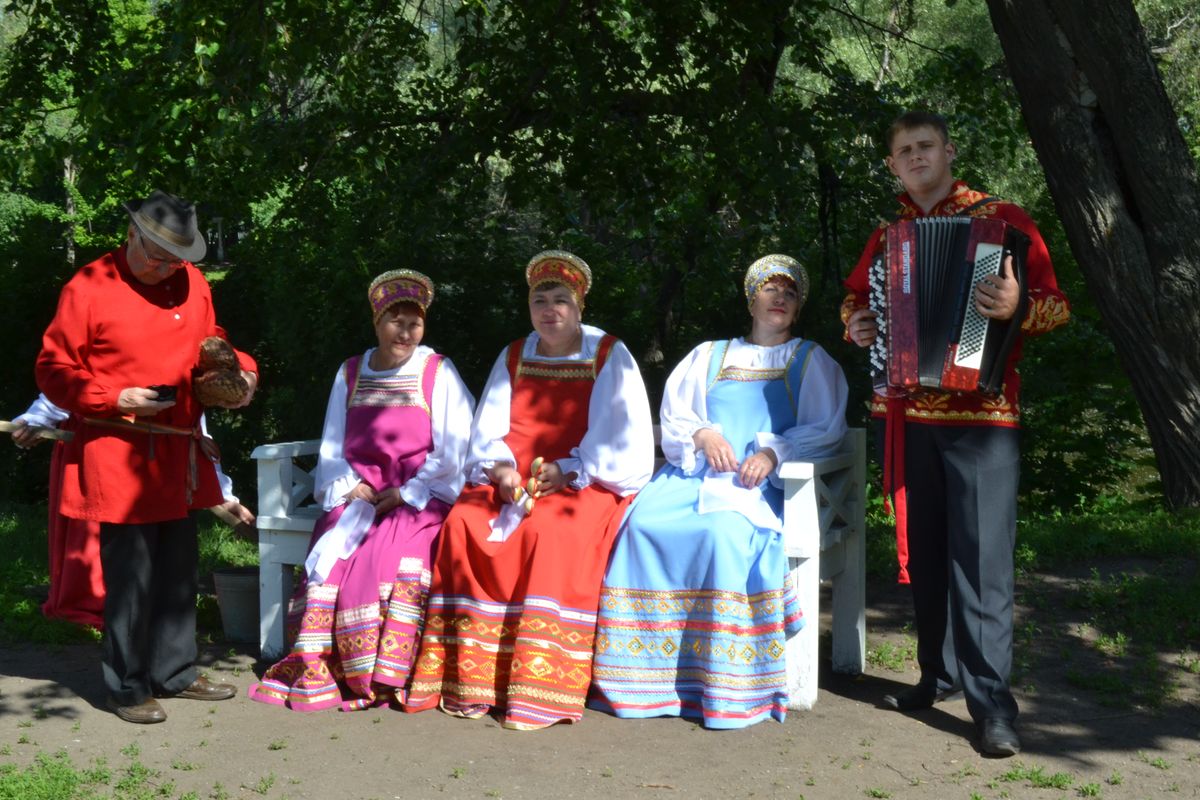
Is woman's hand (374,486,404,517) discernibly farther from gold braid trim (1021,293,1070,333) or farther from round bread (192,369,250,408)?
gold braid trim (1021,293,1070,333)

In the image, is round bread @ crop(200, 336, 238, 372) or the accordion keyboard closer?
the accordion keyboard

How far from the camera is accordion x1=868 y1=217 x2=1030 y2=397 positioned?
4773mm

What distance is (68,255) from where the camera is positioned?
11.8m

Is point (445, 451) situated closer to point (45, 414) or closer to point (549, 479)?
point (549, 479)

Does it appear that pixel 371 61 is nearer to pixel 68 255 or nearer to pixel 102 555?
pixel 68 255

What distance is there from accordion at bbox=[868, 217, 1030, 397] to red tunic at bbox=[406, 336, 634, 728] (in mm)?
1436

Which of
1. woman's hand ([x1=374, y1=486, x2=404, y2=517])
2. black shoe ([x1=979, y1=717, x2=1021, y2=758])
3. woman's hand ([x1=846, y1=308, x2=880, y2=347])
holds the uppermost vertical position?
woman's hand ([x1=846, y1=308, x2=880, y2=347])

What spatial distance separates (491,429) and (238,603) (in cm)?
168

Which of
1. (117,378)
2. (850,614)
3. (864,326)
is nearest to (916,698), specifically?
(850,614)

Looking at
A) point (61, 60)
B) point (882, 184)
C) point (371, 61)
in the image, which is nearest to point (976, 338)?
point (882, 184)

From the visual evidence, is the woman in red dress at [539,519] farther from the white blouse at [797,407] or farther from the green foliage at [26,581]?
the green foliage at [26,581]

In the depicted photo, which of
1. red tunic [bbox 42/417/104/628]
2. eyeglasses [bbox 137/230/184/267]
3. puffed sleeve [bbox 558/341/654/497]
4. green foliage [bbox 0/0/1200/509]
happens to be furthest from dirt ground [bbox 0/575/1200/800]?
green foliage [bbox 0/0/1200/509]

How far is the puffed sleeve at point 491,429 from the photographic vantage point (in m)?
5.88

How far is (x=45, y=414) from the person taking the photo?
552 centimetres
